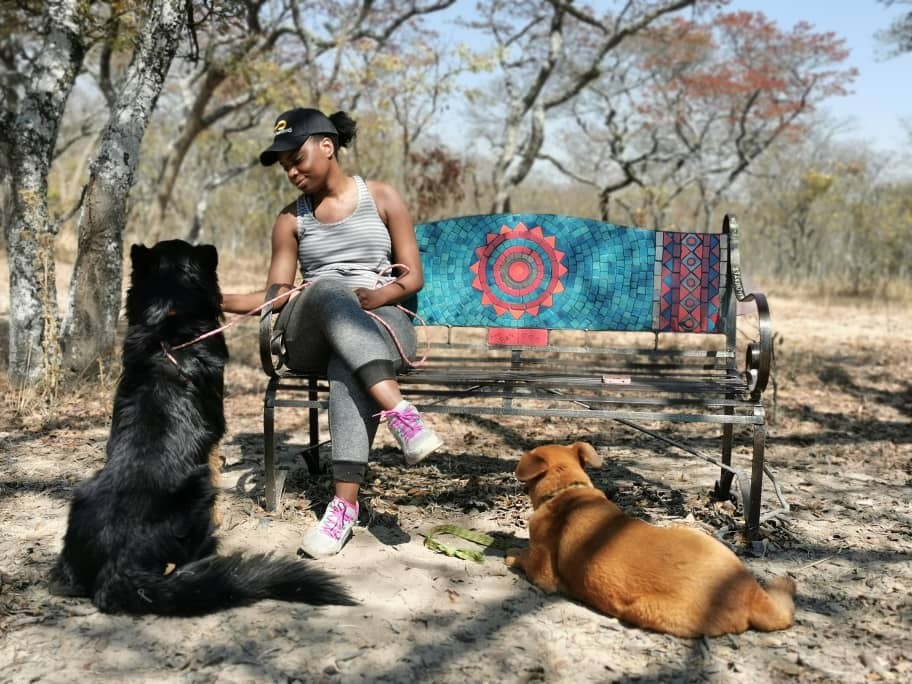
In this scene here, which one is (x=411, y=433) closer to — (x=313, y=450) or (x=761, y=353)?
(x=313, y=450)

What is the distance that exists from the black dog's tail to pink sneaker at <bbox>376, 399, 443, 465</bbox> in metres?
0.51

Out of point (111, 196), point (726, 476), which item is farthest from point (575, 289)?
point (111, 196)

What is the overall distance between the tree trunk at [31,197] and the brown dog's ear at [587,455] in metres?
3.63

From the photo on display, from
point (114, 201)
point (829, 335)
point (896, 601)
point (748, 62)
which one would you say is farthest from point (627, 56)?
point (896, 601)

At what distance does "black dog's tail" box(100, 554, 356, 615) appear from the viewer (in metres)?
2.27

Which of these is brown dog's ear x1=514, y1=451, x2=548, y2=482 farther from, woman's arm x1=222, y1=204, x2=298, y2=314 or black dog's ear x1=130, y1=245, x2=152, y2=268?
black dog's ear x1=130, y1=245, x2=152, y2=268

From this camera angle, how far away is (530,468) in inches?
106

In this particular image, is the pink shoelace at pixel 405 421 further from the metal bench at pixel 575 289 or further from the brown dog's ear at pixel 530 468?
the metal bench at pixel 575 289

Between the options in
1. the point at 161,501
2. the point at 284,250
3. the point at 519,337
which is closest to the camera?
the point at 161,501

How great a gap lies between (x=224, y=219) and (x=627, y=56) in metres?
13.4

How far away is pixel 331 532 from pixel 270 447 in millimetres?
610

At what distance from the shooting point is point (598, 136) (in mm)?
25453

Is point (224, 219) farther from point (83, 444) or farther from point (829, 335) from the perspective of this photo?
point (83, 444)

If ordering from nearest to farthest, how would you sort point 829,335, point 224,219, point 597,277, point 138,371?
point 138,371 < point 597,277 < point 829,335 < point 224,219
